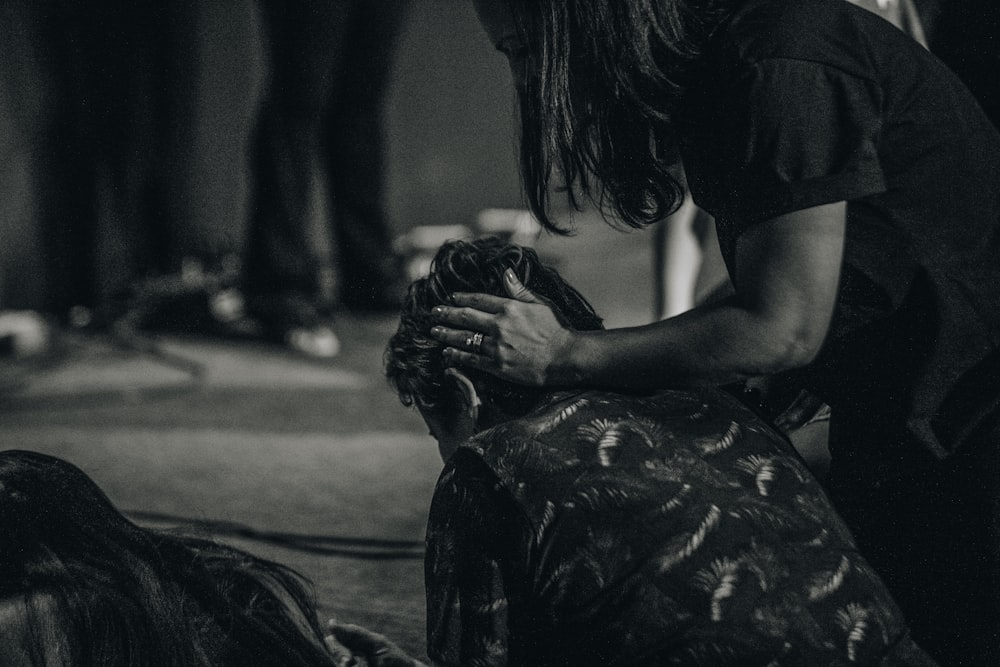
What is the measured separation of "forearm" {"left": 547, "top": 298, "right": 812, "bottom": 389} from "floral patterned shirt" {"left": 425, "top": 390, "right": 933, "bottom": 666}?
67 millimetres

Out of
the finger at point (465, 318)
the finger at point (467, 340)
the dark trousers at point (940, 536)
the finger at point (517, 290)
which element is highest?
the finger at point (517, 290)

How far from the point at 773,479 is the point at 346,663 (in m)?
0.61

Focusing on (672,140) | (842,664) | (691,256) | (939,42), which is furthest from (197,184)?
(842,664)

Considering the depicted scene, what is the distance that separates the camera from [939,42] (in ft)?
6.78

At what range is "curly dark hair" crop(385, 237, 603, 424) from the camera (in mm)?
1337

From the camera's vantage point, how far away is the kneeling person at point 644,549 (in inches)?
41.5

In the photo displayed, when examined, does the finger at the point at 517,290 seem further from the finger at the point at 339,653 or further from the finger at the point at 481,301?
the finger at the point at 339,653

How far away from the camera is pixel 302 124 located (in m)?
4.50

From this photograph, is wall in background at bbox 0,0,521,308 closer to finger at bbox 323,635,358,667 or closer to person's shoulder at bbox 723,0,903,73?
finger at bbox 323,635,358,667

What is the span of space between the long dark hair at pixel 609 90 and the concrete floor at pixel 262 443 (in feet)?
2.58

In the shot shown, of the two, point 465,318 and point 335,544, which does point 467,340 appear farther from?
point 335,544

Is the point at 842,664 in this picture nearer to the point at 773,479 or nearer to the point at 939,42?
the point at 773,479

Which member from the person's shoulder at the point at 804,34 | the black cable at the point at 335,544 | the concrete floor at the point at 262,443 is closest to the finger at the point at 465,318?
the person's shoulder at the point at 804,34

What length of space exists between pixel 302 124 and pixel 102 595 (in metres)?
3.56
